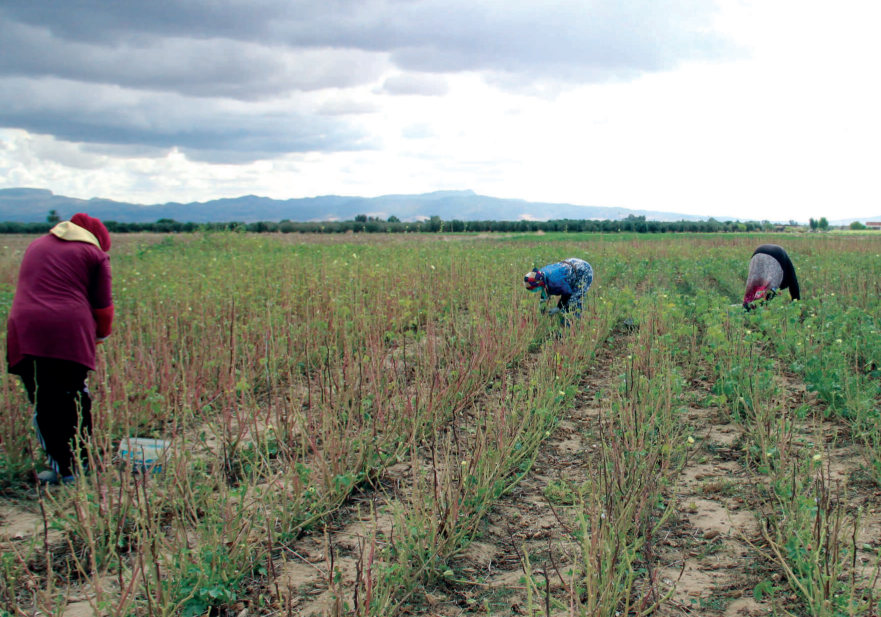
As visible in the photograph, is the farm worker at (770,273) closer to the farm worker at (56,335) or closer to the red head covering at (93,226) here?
the red head covering at (93,226)

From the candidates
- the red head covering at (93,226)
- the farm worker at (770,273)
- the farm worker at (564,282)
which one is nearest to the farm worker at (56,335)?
the red head covering at (93,226)

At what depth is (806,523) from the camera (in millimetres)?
2604

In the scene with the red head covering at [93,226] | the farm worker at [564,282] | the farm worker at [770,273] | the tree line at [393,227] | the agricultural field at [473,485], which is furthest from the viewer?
the tree line at [393,227]

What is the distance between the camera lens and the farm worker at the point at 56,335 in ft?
11.3

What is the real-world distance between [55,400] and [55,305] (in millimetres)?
590

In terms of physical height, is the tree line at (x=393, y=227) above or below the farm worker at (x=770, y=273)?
above

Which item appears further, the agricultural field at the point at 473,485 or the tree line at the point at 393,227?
the tree line at the point at 393,227

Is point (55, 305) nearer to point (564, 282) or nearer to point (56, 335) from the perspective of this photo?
point (56, 335)

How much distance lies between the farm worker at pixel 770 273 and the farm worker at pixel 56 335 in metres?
7.51

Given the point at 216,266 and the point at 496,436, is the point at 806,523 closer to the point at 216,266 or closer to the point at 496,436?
the point at 496,436

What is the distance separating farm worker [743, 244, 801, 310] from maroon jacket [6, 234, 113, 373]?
7.49 metres

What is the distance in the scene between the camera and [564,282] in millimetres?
6754

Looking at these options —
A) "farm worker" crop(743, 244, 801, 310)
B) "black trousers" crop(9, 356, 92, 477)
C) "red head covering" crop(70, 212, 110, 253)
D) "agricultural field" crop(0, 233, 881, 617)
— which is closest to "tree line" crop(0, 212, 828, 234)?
"farm worker" crop(743, 244, 801, 310)

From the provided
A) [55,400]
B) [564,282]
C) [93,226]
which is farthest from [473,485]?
[564,282]
